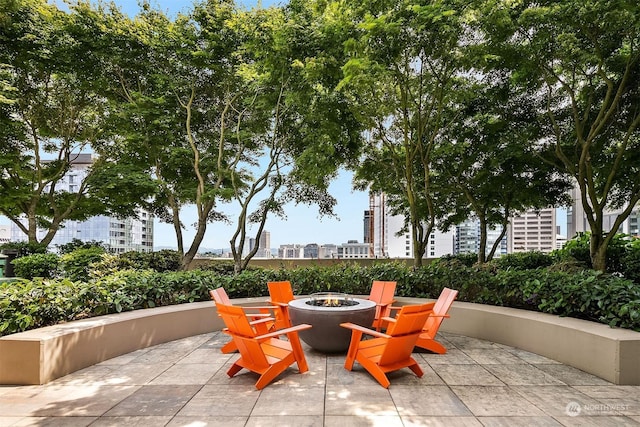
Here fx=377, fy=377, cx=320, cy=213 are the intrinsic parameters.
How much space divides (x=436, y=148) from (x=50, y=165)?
14227 millimetres

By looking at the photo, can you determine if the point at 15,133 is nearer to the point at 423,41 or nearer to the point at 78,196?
the point at 78,196

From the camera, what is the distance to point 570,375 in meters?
4.32

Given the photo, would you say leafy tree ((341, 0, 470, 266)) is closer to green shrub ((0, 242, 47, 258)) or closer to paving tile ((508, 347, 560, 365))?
paving tile ((508, 347, 560, 365))

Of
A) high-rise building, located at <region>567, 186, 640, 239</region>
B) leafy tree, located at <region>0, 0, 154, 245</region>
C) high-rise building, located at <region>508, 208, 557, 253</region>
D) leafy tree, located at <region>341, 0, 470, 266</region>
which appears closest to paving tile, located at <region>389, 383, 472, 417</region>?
leafy tree, located at <region>341, 0, 470, 266</region>

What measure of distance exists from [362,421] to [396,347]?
1031mm

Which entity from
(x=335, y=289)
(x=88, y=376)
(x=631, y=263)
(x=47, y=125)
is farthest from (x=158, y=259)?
(x=631, y=263)

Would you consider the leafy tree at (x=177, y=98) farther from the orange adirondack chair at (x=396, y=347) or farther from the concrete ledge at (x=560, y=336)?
the orange adirondack chair at (x=396, y=347)

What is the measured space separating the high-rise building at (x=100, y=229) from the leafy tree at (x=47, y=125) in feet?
0.79

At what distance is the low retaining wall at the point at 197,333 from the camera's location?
13.0 feet

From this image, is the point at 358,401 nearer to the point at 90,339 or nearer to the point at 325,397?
the point at 325,397

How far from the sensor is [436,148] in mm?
10484

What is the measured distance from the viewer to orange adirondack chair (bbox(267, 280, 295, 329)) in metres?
5.44

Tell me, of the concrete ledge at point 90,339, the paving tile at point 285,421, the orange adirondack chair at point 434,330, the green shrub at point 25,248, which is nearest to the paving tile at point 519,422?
the paving tile at point 285,421

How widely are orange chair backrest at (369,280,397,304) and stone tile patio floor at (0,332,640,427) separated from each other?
4.26 feet
